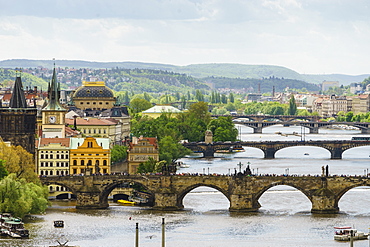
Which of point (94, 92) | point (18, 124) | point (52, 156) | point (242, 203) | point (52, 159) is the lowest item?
point (242, 203)

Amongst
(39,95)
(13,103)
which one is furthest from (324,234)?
(39,95)

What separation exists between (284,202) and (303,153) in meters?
67.7

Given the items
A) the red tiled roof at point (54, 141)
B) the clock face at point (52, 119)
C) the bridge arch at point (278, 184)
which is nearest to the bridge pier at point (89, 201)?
the bridge arch at point (278, 184)

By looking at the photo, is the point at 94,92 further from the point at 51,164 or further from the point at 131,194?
the point at 131,194

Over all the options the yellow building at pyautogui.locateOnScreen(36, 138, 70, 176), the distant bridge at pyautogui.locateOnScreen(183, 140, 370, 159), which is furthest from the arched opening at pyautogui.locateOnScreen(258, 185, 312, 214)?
the distant bridge at pyautogui.locateOnScreen(183, 140, 370, 159)

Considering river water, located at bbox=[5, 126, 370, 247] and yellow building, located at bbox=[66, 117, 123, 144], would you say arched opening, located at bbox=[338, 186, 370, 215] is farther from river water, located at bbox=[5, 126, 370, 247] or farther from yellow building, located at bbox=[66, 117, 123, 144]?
yellow building, located at bbox=[66, 117, 123, 144]

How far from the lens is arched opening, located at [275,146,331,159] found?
550ft

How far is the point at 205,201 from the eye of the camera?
109 meters

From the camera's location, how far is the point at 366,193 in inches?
4535

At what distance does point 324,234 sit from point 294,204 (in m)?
17.4

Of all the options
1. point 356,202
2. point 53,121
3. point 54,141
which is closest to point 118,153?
point 53,121

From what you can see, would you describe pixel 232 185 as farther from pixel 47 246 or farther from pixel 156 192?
pixel 47 246

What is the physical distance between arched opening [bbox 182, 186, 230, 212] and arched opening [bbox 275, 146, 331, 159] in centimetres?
5071

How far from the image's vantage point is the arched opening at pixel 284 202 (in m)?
102
